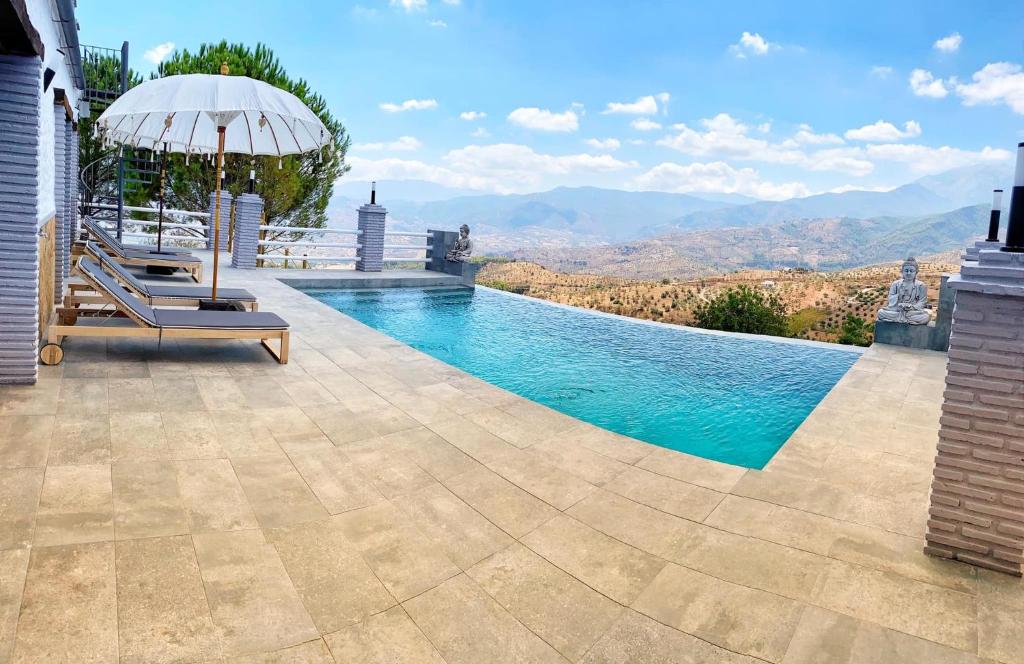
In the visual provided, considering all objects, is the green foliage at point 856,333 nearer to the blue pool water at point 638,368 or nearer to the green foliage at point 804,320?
the green foliage at point 804,320

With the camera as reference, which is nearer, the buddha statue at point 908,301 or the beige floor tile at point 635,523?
the beige floor tile at point 635,523

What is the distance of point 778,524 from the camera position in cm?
373

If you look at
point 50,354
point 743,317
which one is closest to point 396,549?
point 50,354

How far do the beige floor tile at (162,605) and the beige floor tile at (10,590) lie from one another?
325mm

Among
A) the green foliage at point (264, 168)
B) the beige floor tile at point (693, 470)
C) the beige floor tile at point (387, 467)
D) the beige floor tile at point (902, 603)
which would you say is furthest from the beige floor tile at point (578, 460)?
the green foliage at point (264, 168)

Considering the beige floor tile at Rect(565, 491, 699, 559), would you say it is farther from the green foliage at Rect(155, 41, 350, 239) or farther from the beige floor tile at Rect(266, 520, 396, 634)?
the green foliage at Rect(155, 41, 350, 239)

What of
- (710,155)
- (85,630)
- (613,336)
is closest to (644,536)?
(85,630)

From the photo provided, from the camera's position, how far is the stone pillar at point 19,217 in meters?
4.87

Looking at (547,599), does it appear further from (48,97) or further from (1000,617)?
(48,97)

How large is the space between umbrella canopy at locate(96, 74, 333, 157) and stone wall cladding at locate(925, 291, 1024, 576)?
20.0ft

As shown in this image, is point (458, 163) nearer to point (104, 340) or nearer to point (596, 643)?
point (104, 340)

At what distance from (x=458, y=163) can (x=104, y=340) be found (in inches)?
2742

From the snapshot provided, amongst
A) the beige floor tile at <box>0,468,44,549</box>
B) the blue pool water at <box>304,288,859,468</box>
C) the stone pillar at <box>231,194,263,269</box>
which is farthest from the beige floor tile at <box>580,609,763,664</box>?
the stone pillar at <box>231,194,263,269</box>

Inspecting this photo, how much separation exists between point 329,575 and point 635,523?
1.65 m
